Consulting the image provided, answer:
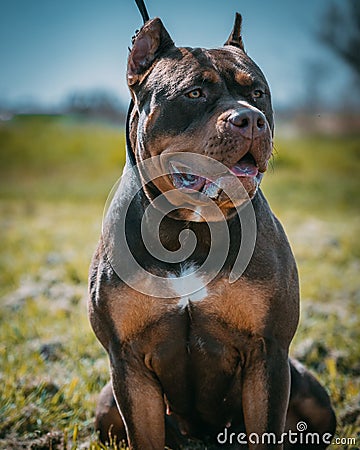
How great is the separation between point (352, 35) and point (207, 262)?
49.0 ft

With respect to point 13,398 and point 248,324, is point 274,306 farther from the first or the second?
point 13,398

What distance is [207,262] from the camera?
107 inches

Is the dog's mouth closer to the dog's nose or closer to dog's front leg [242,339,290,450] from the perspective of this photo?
the dog's nose

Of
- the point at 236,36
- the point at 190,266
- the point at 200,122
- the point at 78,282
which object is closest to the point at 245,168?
the point at 200,122

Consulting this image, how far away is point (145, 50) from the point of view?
2816 millimetres

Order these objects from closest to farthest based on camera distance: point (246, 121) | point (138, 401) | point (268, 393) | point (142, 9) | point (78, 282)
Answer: point (246, 121) < point (268, 393) < point (138, 401) < point (142, 9) < point (78, 282)

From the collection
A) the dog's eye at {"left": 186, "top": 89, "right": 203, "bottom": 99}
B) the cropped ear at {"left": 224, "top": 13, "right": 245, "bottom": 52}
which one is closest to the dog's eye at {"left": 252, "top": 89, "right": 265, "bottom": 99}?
the dog's eye at {"left": 186, "top": 89, "right": 203, "bottom": 99}

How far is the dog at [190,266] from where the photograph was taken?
8.42 ft

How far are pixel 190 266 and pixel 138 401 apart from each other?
64cm

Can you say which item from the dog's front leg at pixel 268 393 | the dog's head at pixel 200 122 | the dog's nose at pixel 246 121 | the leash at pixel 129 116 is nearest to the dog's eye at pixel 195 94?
the dog's head at pixel 200 122

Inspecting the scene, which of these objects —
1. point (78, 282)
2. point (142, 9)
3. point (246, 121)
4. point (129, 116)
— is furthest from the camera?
point (78, 282)

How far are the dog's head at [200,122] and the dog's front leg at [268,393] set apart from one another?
630 millimetres

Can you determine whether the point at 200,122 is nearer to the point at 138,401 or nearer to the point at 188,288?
the point at 188,288

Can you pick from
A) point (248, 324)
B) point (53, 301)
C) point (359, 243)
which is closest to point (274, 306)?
point (248, 324)
